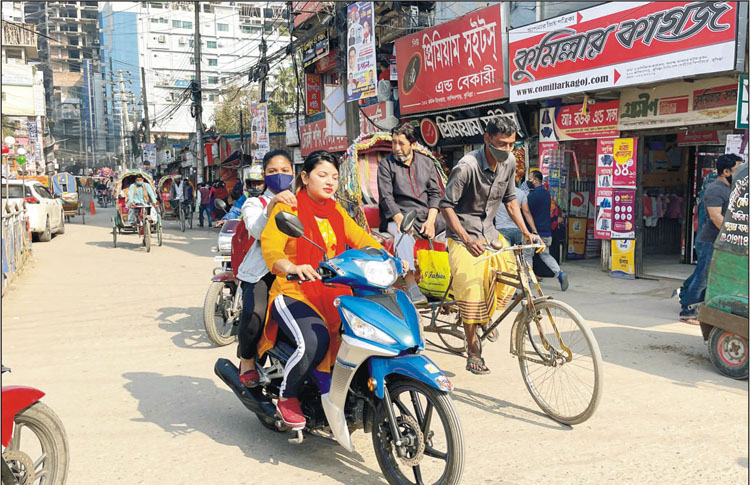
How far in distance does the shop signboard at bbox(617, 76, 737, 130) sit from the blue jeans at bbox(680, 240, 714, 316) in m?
3.29

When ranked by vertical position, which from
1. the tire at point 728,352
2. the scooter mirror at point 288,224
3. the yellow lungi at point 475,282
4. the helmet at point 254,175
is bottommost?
the tire at point 728,352

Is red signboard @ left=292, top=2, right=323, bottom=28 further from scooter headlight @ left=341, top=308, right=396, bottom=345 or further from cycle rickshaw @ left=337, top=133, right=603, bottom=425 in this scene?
scooter headlight @ left=341, top=308, right=396, bottom=345

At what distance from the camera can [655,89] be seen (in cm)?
1040

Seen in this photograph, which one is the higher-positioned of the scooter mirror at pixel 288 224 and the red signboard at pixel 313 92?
the red signboard at pixel 313 92

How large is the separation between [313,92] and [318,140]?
348cm

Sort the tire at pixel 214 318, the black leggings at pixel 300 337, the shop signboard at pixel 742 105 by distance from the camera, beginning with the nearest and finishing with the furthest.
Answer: the black leggings at pixel 300 337 → the tire at pixel 214 318 → the shop signboard at pixel 742 105

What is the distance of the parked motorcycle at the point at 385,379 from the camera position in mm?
3082

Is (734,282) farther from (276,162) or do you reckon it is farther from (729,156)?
(276,162)

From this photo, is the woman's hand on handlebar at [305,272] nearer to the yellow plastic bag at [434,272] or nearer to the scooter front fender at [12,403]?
the scooter front fender at [12,403]

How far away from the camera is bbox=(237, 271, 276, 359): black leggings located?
405cm

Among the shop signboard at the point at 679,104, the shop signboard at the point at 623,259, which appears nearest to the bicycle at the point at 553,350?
the shop signboard at the point at 679,104

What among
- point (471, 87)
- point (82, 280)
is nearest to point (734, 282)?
point (471, 87)

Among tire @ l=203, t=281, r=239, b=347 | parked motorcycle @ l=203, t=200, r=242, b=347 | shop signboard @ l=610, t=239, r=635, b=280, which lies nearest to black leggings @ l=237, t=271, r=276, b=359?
parked motorcycle @ l=203, t=200, r=242, b=347

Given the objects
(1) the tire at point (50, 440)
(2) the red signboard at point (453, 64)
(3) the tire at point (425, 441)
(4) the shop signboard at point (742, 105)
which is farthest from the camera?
(2) the red signboard at point (453, 64)
